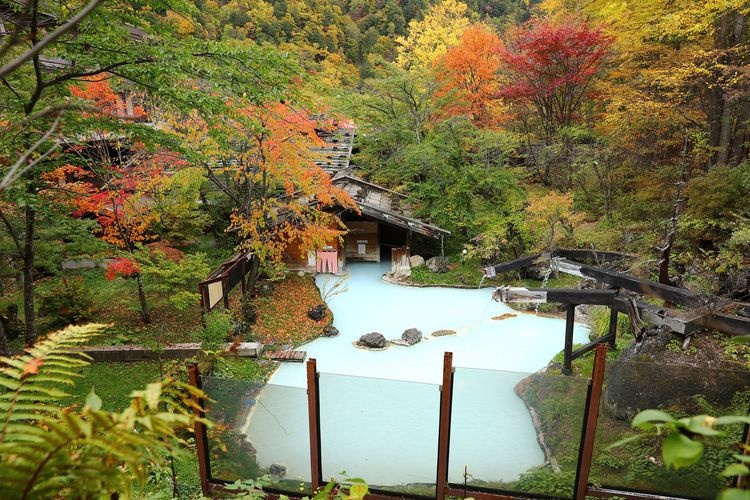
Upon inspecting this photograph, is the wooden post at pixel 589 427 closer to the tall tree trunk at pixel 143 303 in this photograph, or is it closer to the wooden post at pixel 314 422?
the wooden post at pixel 314 422

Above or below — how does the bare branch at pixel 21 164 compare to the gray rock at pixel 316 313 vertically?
above

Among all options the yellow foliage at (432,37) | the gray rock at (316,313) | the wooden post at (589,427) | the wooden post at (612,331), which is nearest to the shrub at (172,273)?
the gray rock at (316,313)

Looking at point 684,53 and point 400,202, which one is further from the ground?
point 684,53

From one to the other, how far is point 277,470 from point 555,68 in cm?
1799

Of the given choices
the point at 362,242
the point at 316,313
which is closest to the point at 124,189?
the point at 316,313

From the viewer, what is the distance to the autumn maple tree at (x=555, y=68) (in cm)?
1620

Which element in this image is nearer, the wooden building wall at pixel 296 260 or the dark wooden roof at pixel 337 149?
the wooden building wall at pixel 296 260

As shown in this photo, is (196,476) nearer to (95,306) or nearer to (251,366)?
(251,366)

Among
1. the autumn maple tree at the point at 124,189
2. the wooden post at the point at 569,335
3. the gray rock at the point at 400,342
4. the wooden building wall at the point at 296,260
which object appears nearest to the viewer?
the wooden post at the point at 569,335

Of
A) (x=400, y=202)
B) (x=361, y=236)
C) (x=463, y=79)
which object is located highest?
(x=463, y=79)

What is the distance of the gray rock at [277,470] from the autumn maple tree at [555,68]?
16404mm

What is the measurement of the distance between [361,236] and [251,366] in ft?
26.4

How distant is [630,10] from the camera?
45.6ft

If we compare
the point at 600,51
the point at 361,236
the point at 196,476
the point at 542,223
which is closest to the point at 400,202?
the point at 361,236
